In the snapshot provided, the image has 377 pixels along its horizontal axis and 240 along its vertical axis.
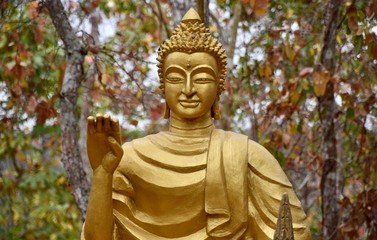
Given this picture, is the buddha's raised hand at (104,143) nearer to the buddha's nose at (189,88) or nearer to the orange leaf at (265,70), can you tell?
the buddha's nose at (189,88)

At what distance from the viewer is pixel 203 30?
18.9 ft

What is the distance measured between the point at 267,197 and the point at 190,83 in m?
0.77

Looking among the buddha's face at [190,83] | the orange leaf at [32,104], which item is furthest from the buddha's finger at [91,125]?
the orange leaf at [32,104]

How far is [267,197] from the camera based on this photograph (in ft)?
18.0

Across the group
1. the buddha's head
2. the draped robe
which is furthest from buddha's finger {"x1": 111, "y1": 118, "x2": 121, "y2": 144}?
the buddha's head

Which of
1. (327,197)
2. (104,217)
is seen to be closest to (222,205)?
(104,217)

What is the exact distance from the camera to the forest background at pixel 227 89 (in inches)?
326

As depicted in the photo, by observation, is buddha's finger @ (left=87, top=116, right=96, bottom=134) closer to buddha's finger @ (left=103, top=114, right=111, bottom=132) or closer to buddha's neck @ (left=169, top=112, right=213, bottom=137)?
buddha's finger @ (left=103, top=114, right=111, bottom=132)

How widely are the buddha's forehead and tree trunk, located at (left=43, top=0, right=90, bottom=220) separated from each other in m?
2.34

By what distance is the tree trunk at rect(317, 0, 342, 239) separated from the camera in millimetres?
8625

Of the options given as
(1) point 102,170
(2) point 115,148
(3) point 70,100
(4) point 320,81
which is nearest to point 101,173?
(1) point 102,170

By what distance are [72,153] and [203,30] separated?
8.10ft

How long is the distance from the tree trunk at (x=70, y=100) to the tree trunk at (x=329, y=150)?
6.90 ft

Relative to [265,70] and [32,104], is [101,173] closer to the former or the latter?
[32,104]
